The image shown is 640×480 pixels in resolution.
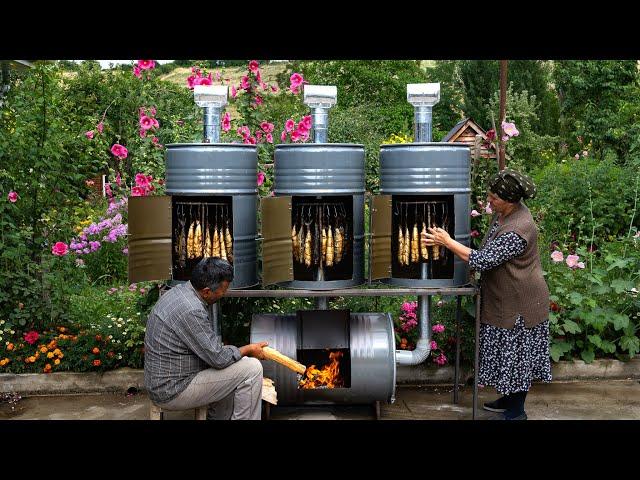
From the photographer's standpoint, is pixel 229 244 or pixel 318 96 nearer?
pixel 229 244

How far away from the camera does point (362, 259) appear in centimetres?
569

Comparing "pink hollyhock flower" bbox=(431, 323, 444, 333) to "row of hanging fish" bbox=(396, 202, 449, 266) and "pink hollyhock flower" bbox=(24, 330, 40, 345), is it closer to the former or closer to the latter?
"row of hanging fish" bbox=(396, 202, 449, 266)

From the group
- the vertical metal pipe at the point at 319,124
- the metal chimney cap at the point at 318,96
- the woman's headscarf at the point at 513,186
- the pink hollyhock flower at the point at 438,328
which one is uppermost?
the metal chimney cap at the point at 318,96

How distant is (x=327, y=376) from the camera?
5719 millimetres

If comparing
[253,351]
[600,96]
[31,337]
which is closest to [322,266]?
[253,351]

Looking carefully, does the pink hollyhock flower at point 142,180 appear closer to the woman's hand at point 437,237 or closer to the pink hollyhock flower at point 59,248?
the pink hollyhock flower at point 59,248

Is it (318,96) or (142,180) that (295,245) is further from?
(142,180)

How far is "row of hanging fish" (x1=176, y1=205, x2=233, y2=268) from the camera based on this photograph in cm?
555

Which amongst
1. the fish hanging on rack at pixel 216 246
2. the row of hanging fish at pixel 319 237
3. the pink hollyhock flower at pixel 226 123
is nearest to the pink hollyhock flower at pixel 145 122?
the pink hollyhock flower at pixel 226 123

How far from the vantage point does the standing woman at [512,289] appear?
17.7 ft

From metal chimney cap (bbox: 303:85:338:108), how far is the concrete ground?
85.4 inches

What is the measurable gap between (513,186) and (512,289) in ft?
2.27

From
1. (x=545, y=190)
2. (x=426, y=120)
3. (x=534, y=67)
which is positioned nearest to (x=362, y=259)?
(x=426, y=120)
